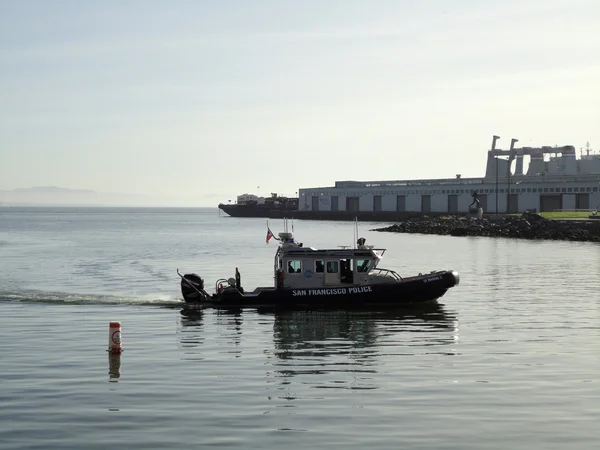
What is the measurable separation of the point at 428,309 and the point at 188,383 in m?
18.0

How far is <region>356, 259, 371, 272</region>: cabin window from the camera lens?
35.8 metres

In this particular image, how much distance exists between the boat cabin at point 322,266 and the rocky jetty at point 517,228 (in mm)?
67015

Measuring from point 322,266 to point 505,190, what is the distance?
13136cm

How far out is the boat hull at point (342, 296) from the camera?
117 ft

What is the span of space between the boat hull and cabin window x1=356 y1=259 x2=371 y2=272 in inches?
27.5

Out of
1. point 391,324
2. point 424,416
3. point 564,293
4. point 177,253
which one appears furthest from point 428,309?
point 177,253

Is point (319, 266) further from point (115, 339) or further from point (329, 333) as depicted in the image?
point (115, 339)

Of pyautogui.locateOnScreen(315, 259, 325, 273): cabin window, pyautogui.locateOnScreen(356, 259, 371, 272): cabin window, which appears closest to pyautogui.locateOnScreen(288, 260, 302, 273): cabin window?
pyautogui.locateOnScreen(315, 259, 325, 273): cabin window

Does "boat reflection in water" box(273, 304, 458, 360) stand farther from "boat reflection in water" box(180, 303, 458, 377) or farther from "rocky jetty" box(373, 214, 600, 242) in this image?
"rocky jetty" box(373, 214, 600, 242)

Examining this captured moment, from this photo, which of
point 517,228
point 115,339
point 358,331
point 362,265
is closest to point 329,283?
point 362,265

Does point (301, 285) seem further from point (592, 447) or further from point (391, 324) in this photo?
point (592, 447)

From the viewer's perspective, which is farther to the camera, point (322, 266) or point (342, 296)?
point (322, 266)

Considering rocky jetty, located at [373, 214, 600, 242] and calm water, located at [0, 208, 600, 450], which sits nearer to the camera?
calm water, located at [0, 208, 600, 450]

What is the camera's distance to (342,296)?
117 ft
